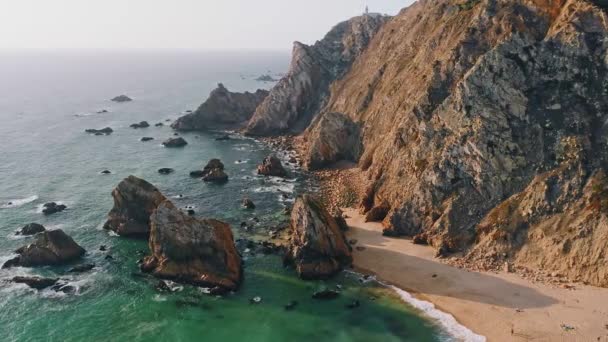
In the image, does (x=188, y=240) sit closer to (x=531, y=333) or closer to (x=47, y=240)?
(x=47, y=240)

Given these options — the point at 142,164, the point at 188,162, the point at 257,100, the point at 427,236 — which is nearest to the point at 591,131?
the point at 427,236

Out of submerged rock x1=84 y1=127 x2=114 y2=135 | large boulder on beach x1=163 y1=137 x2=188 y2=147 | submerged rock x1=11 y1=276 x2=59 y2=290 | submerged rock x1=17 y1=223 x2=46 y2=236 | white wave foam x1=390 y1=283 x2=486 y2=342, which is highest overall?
large boulder on beach x1=163 y1=137 x2=188 y2=147

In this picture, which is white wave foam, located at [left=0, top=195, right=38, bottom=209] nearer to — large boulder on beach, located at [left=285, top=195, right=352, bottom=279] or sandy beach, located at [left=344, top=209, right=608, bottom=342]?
large boulder on beach, located at [left=285, top=195, right=352, bottom=279]

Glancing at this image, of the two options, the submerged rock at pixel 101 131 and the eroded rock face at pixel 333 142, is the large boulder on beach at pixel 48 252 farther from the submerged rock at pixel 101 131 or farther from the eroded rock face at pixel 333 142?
the submerged rock at pixel 101 131

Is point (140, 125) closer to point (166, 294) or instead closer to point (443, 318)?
point (166, 294)

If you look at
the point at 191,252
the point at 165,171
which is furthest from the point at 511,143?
the point at 165,171

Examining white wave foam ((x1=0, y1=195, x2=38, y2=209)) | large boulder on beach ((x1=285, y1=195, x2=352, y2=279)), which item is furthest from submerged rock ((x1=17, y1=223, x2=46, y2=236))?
large boulder on beach ((x1=285, y1=195, x2=352, y2=279))

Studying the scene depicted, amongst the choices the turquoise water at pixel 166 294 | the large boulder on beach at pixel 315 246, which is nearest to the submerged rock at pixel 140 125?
the turquoise water at pixel 166 294
